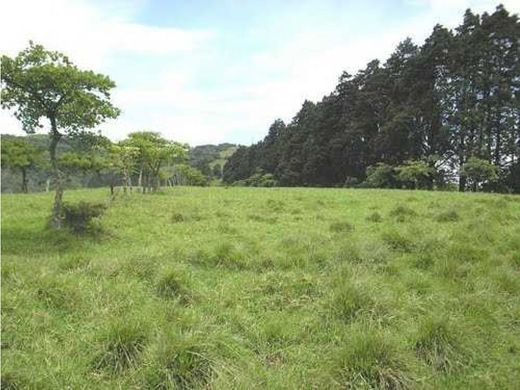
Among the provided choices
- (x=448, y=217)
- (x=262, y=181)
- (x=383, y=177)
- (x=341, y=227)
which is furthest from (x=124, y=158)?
(x=262, y=181)

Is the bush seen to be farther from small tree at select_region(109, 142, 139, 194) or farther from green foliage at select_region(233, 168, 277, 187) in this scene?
green foliage at select_region(233, 168, 277, 187)

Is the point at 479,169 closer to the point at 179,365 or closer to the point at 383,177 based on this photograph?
the point at 383,177

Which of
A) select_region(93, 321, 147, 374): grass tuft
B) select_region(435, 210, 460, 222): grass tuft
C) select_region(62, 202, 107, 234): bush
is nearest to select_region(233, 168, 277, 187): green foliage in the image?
select_region(435, 210, 460, 222): grass tuft

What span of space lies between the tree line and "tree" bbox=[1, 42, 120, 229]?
32.8 meters

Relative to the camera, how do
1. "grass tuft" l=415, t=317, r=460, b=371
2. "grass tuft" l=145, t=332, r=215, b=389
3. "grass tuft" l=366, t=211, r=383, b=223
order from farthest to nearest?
"grass tuft" l=366, t=211, r=383, b=223, "grass tuft" l=415, t=317, r=460, b=371, "grass tuft" l=145, t=332, r=215, b=389

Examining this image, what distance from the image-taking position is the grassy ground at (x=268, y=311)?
20.6 feet

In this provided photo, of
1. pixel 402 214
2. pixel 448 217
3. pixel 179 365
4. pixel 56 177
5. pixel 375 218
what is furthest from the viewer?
pixel 402 214

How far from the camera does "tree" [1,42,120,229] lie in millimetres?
13883

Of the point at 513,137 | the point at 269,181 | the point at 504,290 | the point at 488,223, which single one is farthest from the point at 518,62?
the point at 504,290

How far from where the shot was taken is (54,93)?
48.0 feet

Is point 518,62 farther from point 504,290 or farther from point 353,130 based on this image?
point 504,290

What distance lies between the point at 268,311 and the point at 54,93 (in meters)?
9.75

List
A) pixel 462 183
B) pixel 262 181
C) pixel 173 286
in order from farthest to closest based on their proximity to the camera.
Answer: pixel 262 181 < pixel 462 183 < pixel 173 286

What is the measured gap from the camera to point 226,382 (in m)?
5.93
